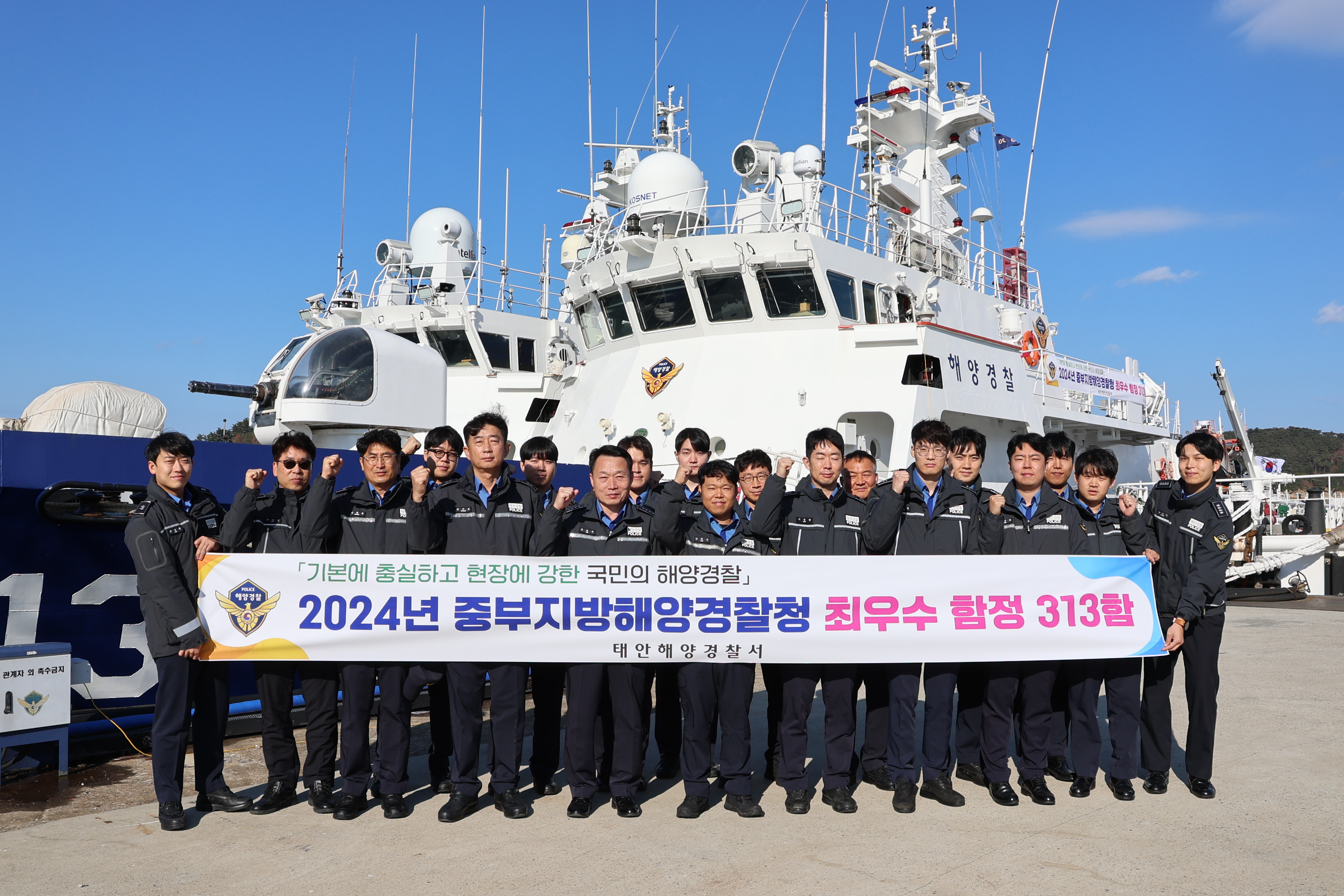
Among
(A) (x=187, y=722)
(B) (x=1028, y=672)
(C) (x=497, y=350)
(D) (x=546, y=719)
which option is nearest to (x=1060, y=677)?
(B) (x=1028, y=672)

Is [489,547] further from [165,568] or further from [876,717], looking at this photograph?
[876,717]

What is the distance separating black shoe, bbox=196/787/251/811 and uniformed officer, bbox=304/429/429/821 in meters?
0.45

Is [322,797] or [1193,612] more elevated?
[1193,612]

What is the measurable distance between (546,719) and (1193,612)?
3373mm

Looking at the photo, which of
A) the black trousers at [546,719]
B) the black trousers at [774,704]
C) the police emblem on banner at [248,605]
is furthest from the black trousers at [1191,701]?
the police emblem on banner at [248,605]

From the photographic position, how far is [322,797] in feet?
15.1

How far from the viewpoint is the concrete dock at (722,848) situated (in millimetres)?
3703

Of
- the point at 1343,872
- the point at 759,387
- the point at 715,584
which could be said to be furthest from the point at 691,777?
the point at 759,387

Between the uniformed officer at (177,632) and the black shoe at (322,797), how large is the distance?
0.31m

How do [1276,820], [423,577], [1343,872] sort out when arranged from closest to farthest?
[1343,872] < [1276,820] < [423,577]

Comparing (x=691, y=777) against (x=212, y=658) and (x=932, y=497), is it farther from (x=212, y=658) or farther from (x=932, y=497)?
(x=212, y=658)

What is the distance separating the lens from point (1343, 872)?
3.80 m

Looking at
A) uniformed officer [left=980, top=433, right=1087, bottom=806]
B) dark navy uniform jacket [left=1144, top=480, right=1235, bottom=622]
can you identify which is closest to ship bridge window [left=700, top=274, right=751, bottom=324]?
uniformed officer [left=980, top=433, right=1087, bottom=806]

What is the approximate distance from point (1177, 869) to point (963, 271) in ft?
45.0
